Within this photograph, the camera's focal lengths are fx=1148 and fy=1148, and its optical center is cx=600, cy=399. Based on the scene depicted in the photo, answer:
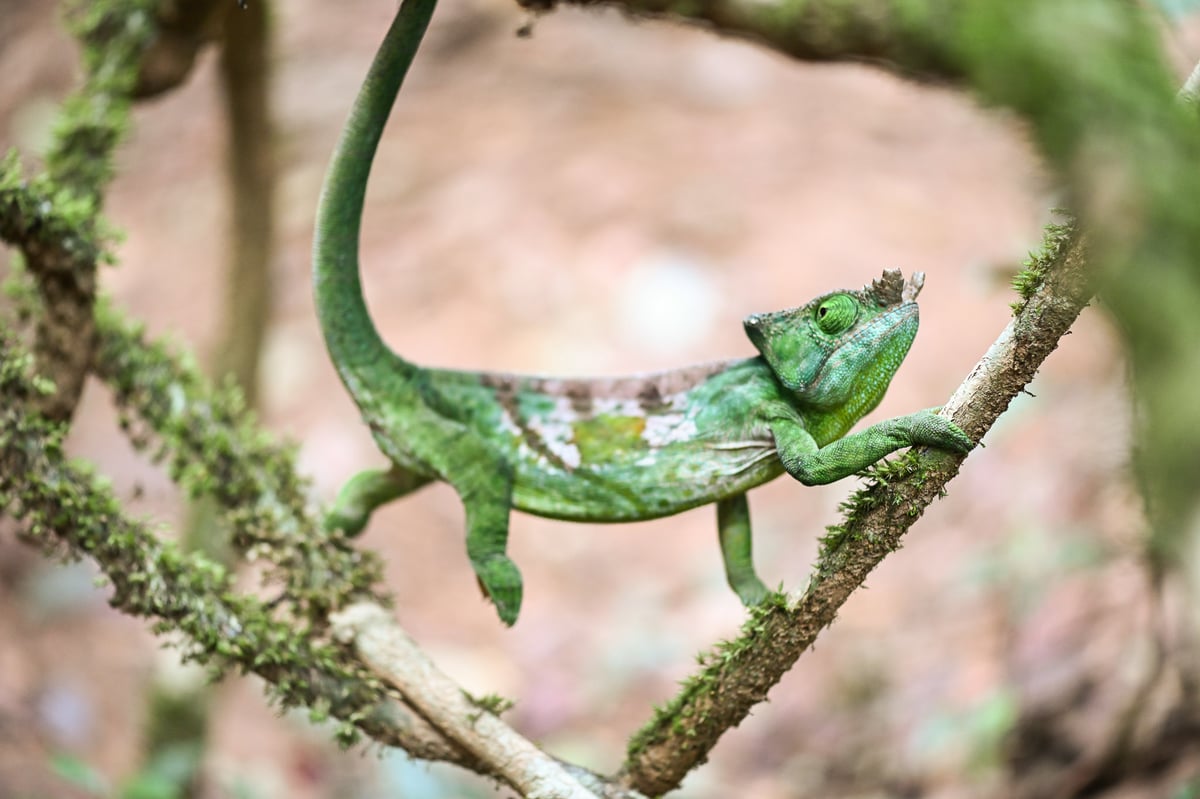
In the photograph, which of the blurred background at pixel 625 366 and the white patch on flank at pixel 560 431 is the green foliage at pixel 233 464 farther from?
the white patch on flank at pixel 560 431

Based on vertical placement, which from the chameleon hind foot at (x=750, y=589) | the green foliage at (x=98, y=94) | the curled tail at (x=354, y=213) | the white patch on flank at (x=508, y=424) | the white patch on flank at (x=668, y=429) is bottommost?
the chameleon hind foot at (x=750, y=589)

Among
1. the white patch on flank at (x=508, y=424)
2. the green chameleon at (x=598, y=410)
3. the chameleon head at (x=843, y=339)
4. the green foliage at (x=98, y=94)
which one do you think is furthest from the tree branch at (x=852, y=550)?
the green foliage at (x=98, y=94)

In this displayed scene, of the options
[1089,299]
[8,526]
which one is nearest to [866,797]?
[1089,299]

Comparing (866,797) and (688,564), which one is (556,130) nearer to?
(688,564)

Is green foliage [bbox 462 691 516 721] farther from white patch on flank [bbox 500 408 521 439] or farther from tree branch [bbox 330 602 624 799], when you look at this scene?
white patch on flank [bbox 500 408 521 439]

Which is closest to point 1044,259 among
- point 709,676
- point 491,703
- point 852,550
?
point 852,550

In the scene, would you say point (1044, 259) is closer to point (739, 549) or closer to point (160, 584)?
point (739, 549)
